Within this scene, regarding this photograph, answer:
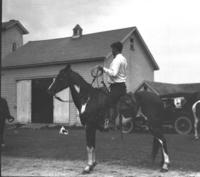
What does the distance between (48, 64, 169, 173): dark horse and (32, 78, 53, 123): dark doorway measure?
1752 centimetres

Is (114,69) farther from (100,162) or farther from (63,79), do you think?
(100,162)

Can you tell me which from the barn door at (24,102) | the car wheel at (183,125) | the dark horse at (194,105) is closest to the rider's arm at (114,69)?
the dark horse at (194,105)

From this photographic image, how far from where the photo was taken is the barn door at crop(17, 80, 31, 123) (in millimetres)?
26344

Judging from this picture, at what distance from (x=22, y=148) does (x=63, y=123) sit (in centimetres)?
1309

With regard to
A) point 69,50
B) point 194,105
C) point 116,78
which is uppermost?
point 69,50

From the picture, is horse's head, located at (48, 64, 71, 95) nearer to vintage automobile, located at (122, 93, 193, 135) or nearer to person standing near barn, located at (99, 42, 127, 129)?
person standing near barn, located at (99, 42, 127, 129)

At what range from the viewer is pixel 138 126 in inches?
752

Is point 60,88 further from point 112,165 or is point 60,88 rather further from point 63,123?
point 63,123

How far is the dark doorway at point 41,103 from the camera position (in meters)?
25.6

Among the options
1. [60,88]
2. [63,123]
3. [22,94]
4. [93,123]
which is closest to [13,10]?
[60,88]

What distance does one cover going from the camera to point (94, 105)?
7.81 metres

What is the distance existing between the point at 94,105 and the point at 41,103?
1938 centimetres

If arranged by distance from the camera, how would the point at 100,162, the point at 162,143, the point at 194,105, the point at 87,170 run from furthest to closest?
the point at 194,105 < the point at 100,162 < the point at 162,143 < the point at 87,170

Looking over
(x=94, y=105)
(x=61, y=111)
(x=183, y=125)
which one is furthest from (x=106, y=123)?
(x=61, y=111)
